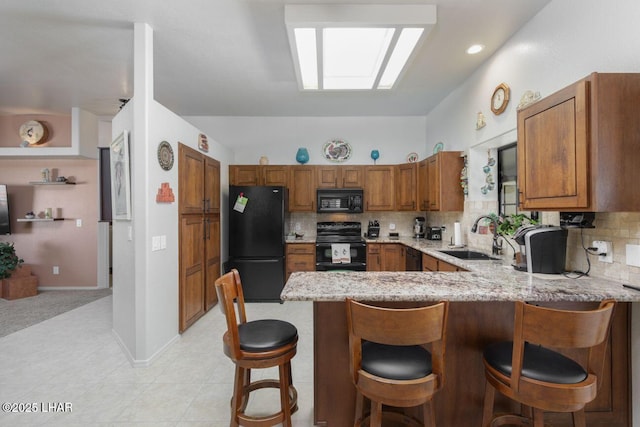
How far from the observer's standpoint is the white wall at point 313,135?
491 cm

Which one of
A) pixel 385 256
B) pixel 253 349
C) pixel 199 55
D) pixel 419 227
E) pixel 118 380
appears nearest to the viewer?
pixel 253 349

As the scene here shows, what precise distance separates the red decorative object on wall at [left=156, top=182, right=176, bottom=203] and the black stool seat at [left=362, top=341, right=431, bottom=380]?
2.22m

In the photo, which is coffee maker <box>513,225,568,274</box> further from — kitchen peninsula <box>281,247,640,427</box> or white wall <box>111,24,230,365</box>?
white wall <box>111,24,230,365</box>

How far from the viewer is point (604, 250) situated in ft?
5.70

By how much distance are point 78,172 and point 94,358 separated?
3675mm

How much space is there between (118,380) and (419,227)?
4.15 metres

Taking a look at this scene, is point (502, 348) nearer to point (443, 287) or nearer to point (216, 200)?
point (443, 287)

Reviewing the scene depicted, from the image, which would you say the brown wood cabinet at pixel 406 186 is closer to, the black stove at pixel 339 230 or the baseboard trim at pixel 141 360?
the black stove at pixel 339 230

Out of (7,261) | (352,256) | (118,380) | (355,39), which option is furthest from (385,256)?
(7,261)

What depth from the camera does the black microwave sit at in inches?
178

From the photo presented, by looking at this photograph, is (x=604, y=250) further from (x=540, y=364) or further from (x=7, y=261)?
(x=7, y=261)

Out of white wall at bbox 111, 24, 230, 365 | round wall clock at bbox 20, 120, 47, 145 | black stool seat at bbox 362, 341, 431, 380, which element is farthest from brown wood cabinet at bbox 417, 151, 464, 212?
round wall clock at bbox 20, 120, 47, 145

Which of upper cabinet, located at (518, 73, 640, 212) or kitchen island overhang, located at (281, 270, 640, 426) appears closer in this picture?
upper cabinet, located at (518, 73, 640, 212)

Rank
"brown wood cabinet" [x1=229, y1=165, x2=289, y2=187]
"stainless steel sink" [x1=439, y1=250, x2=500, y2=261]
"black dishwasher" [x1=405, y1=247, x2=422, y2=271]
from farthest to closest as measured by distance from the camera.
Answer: "brown wood cabinet" [x1=229, y1=165, x2=289, y2=187] → "black dishwasher" [x1=405, y1=247, x2=422, y2=271] → "stainless steel sink" [x1=439, y1=250, x2=500, y2=261]
